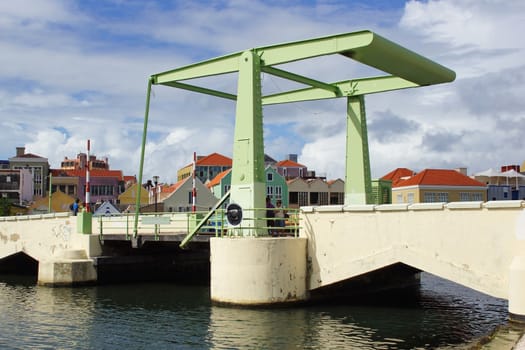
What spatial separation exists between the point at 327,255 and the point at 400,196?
2051 inches

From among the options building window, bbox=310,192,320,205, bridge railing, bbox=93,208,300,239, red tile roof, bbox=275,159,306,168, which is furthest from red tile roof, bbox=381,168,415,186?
bridge railing, bbox=93,208,300,239

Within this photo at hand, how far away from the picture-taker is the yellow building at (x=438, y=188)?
218ft

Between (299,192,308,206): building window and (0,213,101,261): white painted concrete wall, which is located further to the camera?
(299,192,308,206): building window

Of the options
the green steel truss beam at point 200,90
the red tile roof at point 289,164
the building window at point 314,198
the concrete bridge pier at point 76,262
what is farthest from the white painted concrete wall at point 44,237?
the red tile roof at point 289,164

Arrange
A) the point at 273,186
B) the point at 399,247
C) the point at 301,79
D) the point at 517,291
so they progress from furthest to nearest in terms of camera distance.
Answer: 1. the point at 273,186
2. the point at 301,79
3. the point at 399,247
4. the point at 517,291

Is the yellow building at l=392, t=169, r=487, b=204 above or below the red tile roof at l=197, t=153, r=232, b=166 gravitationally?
below

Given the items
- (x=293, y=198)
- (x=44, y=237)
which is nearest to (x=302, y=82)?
(x=44, y=237)

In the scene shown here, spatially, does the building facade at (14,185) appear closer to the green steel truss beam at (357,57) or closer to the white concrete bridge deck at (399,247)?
the green steel truss beam at (357,57)

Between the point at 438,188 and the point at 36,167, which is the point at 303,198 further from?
the point at 36,167

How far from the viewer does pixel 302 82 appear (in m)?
22.5

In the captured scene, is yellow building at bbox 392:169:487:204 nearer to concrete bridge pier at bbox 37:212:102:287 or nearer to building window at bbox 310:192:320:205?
building window at bbox 310:192:320:205

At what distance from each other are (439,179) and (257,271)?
52.2 meters

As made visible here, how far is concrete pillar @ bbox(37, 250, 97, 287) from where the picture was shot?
2606 cm

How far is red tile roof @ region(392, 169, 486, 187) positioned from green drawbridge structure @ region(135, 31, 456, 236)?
4379 centimetres
